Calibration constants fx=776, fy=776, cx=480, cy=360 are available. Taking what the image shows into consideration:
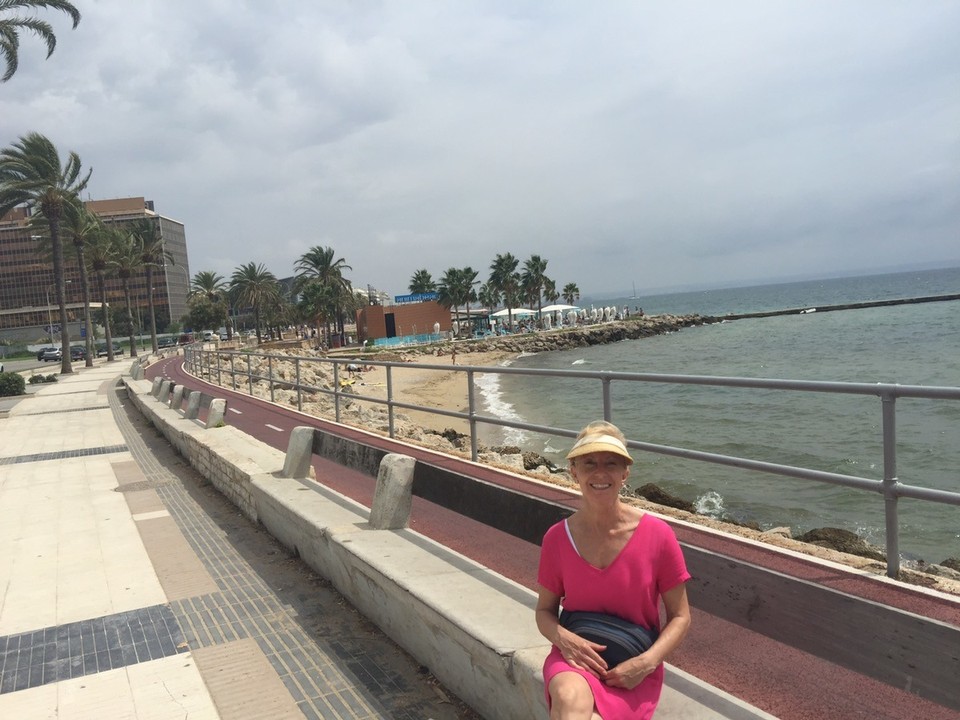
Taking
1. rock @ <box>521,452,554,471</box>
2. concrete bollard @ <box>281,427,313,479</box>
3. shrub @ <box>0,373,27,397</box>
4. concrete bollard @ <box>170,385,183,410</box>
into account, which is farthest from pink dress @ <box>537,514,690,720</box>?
shrub @ <box>0,373,27,397</box>

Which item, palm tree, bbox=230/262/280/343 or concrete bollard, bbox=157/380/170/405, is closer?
concrete bollard, bbox=157/380/170/405

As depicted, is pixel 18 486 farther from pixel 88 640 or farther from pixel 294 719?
pixel 294 719

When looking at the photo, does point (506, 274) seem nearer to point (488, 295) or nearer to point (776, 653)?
point (488, 295)

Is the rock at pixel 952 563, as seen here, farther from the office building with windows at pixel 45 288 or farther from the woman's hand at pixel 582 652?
the office building with windows at pixel 45 288

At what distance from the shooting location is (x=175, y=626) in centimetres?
496

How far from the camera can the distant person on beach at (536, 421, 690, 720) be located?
2551 millimetres

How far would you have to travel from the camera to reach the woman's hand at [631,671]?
2543 millimetres

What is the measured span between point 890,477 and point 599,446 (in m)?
2.28

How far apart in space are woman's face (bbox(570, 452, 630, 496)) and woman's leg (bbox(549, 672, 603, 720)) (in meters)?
0.62

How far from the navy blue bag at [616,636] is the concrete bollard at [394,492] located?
2739 millimetres

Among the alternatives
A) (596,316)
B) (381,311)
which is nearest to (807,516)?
(381,311)

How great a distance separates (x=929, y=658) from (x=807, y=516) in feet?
35.9

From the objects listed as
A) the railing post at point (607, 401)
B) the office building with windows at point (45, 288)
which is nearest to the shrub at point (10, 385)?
the railing post at point (607, 401)

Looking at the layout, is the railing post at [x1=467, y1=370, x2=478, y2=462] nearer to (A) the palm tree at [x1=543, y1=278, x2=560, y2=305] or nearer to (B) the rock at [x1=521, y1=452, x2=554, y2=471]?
(B) the rock at [x1=521, y1=452, x2=554, y2=471]
